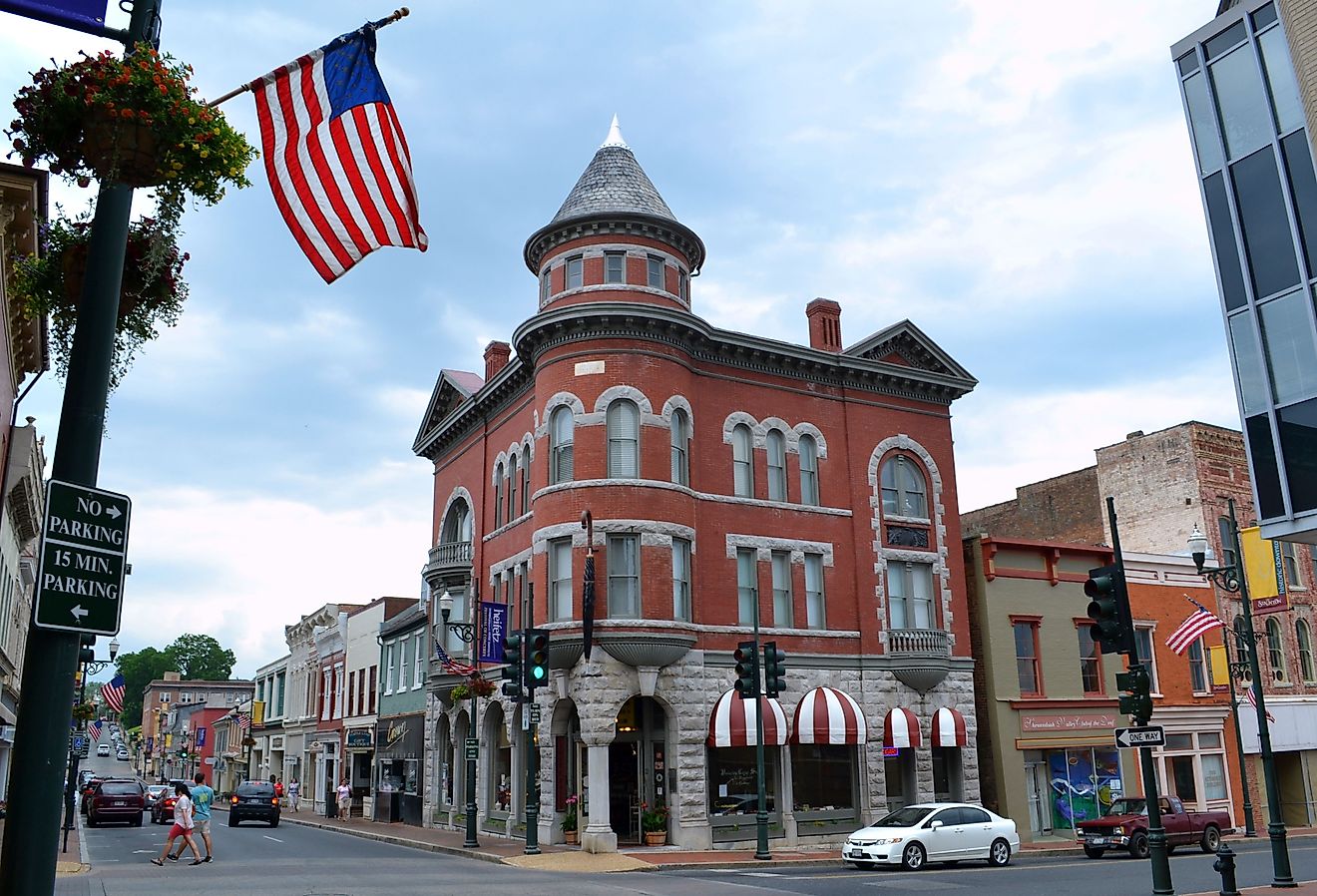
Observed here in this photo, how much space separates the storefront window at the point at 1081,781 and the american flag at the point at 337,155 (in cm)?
3279

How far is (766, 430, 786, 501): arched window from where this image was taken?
33.9 metres

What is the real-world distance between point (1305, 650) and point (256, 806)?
4158cm

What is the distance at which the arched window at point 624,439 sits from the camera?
30547 millimetres

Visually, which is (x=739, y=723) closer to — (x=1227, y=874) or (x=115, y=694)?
(x=1227, y=874)

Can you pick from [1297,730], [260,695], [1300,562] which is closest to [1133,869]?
[1297,730]

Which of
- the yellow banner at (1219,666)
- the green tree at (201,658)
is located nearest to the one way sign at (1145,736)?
the yellow banner at (1219,666)

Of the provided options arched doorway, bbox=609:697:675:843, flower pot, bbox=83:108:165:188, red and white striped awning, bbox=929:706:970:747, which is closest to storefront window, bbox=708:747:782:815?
arched doorway, bbox=609:697:675:843

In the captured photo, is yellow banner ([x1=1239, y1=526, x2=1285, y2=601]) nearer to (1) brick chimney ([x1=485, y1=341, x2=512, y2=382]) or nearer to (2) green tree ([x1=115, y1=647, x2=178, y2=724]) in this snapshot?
(1) brick chimney ([x1=485, y1=341, x2=512, y2=382])

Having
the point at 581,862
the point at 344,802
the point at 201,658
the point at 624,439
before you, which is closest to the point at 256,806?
the point at 344,802

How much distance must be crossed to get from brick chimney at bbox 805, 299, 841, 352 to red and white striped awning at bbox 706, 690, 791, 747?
12.3 meters

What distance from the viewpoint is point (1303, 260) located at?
20703 millimetres

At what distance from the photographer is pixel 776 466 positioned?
3412 cm

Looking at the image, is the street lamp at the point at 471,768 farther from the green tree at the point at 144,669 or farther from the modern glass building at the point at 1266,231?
the green tree at the point at 144,669

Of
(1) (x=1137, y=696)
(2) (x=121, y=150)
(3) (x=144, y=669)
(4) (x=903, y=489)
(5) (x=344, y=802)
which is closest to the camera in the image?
(2) (x=121, y=150)
